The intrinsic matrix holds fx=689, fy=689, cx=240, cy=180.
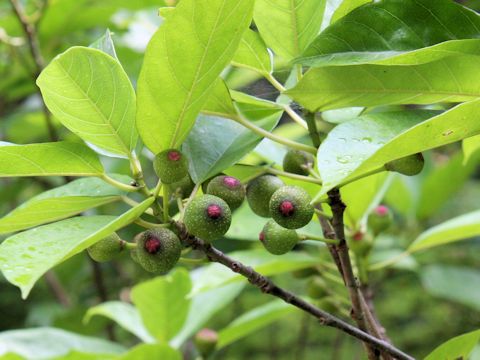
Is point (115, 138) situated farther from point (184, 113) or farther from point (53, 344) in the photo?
point (53, 344)

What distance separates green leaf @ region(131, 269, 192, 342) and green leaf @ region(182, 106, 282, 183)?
0.75 metres

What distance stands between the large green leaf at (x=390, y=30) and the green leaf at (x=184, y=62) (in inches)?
4.0

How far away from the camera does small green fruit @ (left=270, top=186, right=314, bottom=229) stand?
2.53ft

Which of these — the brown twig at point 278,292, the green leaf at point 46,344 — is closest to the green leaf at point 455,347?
the brown twig at point 278,292

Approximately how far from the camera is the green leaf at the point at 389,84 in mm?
752

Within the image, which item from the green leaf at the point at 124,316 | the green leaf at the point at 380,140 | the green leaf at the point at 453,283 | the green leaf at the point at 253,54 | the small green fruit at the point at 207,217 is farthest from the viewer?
the green leaf at the point at 453,283

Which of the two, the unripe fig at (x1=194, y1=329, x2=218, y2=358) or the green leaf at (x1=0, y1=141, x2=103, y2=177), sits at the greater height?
the green leaf at (x1=0, y1=141, x2=103, y2=177)

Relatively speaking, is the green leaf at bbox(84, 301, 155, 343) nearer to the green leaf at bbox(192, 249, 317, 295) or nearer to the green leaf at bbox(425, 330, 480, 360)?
the green leaf at bbox(192, 249, 317, 295)

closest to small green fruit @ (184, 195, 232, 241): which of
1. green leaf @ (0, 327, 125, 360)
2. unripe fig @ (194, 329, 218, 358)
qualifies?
unripe fig @ (194, 329, 218, 358)

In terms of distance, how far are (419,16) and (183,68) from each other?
0.92ft

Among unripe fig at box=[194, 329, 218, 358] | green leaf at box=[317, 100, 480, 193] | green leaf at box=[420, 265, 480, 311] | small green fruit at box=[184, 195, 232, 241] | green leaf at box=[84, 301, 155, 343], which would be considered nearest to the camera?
green leaf at box=[317, 100, 480, 193]

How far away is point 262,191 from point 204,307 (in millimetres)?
1052

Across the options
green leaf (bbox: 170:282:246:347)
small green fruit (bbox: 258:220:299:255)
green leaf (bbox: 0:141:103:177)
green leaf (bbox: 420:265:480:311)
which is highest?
green leaf (bbox: 0:141:103:177)

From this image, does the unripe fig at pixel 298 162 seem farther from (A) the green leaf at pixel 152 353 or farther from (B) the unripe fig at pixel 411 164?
(A) the green leaf at pixel 152 353
